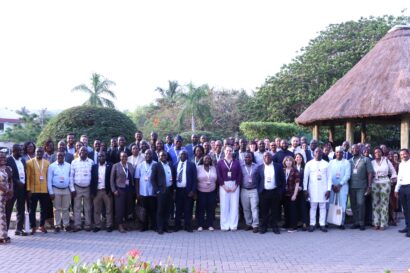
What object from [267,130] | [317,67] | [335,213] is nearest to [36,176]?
[335,213]

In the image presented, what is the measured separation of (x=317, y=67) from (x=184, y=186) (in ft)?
76.7

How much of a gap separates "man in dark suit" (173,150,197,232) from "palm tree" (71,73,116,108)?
35.6 meters

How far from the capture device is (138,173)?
34.1 ft

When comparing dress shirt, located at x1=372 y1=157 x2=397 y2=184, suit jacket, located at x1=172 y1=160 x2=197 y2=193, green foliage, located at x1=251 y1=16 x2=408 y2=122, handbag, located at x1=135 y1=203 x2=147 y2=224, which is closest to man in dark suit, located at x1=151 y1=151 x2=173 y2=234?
suit jacket, located at x1=172 y1=160 x2=197 y2=193

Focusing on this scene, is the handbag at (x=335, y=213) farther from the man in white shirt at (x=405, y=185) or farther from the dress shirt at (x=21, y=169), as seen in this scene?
the dress shirt at (x=21, y=169)

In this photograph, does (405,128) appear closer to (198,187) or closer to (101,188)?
(198,187)

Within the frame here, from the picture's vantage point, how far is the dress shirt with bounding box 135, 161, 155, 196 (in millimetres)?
10250

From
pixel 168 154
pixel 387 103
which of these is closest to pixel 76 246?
pixel 168 154

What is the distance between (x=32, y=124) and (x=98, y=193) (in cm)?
3233

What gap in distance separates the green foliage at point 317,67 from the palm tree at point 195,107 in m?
6.92

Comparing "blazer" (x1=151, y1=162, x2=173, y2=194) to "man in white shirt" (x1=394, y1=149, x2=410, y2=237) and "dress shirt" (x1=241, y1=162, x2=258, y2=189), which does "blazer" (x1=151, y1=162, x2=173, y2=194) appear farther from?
"man in white shirt" (x1=394, y1=149, x2=410, y2=237)

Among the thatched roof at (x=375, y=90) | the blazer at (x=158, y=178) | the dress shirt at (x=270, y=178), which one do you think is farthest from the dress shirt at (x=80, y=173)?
the thatched roof at (x=375, y=90)

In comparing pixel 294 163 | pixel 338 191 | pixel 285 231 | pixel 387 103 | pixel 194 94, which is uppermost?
pixel 194 94

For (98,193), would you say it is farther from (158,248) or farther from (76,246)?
(158,248)
